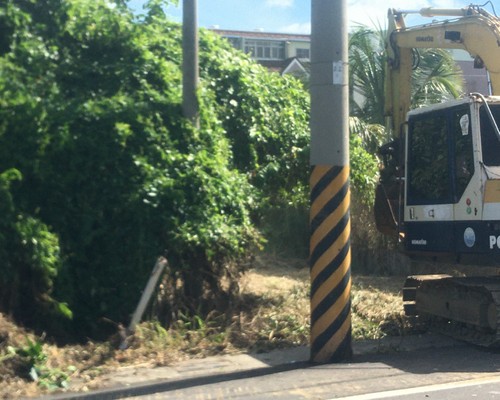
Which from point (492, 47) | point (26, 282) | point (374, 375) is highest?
point (492, 47)

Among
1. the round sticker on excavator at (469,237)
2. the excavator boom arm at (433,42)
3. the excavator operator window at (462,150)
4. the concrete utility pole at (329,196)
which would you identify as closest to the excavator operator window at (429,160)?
the excavator operator window at (462,150)

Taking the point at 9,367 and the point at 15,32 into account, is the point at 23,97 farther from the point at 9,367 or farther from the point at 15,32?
the point at 9,367

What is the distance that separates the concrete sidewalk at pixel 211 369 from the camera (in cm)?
836

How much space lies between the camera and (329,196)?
31.3 feet

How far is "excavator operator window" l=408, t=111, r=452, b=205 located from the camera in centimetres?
1013

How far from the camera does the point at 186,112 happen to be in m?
11.0

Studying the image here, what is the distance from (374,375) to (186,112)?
4254mm

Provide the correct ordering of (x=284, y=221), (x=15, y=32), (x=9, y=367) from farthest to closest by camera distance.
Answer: (x=284, y=221)
(x=15, y=32)
(x=9, y=367)

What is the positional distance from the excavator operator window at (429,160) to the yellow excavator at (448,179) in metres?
0.01

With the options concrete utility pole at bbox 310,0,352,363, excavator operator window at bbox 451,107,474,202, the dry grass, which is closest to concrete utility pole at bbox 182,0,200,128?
concrete utility pole at bbox 310,0,352,363

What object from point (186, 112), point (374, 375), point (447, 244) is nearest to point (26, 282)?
point (186, 112)

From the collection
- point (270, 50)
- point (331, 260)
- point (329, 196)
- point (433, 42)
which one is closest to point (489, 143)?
point (329, 196)

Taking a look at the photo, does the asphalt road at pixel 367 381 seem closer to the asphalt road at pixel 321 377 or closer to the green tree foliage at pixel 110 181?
the asphalt road at pixel 321 377

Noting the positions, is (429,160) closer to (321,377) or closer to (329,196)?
(329,196)
